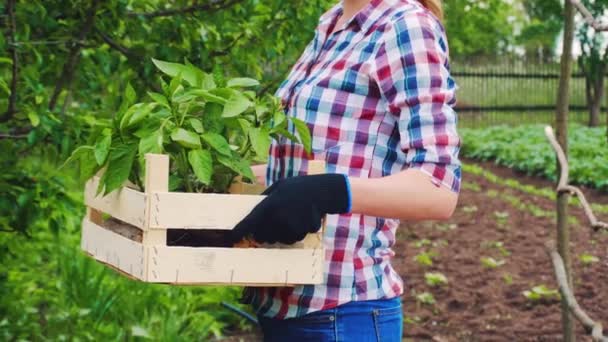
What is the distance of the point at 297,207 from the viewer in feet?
6.11

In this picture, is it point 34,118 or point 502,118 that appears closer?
point 34,118

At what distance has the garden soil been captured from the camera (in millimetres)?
5727

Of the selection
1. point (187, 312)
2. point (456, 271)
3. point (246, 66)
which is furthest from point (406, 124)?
point (456, 271)

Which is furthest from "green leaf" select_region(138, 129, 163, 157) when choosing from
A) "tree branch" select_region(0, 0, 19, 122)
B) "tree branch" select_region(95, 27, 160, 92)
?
"tree branch" select_region(95, 27, 160, 92)

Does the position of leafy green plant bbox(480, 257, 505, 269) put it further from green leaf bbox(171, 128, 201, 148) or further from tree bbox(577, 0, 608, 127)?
green leaf bbox(171, 128, 201, 148)

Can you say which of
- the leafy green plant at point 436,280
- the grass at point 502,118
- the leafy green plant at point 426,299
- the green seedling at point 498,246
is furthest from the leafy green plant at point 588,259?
the grass at point 502,118

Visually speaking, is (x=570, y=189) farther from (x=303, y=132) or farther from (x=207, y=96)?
(x=207, y=96)

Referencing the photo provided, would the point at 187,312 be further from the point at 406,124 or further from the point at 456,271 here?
the point at 406,124

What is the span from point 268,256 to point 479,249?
19.4 ft

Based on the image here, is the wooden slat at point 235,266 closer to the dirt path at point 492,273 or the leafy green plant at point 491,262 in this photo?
the dirt path at point 492,273

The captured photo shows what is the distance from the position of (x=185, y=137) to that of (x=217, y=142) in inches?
2.5

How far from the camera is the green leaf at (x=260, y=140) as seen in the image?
196 cm

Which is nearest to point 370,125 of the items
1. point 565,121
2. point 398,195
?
point 398,195

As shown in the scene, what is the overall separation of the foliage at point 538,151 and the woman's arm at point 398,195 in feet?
29.2
